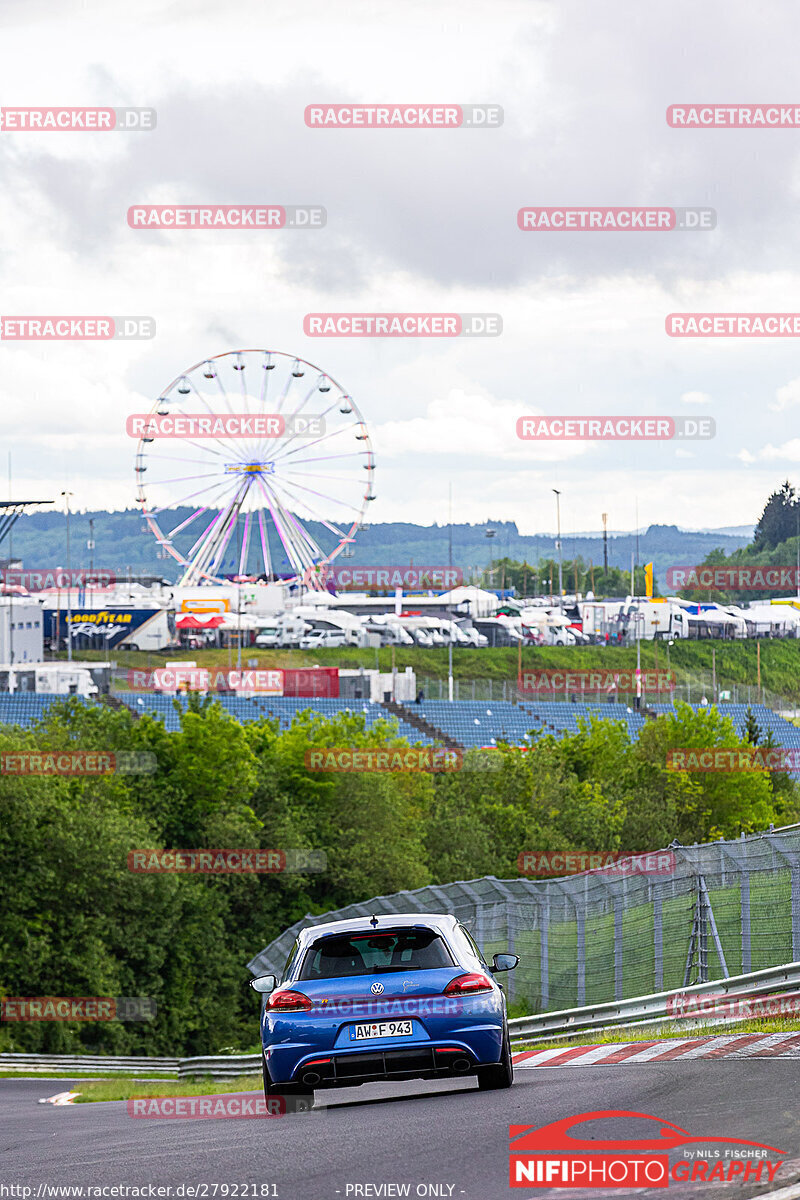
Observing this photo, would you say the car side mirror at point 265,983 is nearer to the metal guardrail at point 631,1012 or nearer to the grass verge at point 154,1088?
the metal guardrail at point 631,1012

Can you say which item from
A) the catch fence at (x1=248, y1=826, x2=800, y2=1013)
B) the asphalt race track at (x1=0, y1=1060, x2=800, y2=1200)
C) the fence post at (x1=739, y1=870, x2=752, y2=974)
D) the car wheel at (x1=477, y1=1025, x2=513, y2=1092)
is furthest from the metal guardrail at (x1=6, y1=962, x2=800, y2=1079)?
the car wheel at (x1=477, y1=1025, x2=513, y2=1092)

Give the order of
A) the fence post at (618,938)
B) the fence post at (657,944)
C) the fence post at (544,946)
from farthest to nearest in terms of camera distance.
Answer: the fence post at (544,946)
the fence post at (618,938)
the fence post at (657,944)

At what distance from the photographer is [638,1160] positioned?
7125mm

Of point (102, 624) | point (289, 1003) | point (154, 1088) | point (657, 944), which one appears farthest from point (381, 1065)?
point (102, 624)

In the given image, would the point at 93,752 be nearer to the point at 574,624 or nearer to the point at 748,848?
the point at 748,848

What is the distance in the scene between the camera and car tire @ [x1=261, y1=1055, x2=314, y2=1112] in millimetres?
9891

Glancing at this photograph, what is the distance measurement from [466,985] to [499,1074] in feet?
2.96

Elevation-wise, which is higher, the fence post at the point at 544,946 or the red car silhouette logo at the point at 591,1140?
the red car silhouette logo at the point at 591,1140

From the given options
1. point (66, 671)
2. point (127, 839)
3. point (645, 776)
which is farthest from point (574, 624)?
point (127, 839)

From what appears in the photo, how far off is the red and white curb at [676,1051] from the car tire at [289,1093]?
2357 millimetres

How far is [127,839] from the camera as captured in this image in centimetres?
4359

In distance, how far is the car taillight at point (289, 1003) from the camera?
9820 mm

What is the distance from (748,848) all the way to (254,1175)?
8.30m

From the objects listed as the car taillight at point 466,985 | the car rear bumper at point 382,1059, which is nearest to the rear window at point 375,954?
the car taillight at point 466,985
